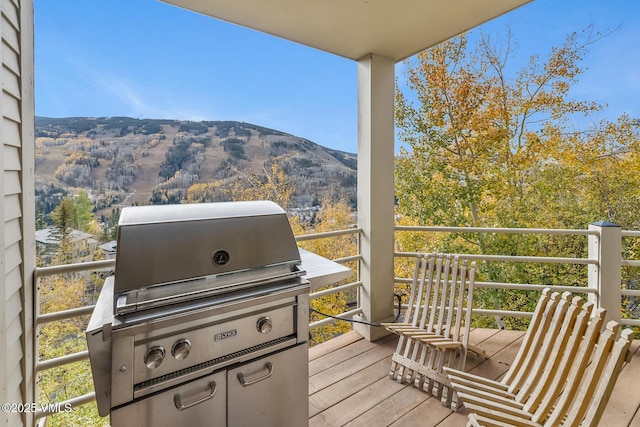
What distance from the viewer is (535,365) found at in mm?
1432

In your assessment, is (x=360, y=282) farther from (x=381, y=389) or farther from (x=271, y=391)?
(x=271, y=391)

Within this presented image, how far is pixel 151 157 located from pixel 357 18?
72.4 inches

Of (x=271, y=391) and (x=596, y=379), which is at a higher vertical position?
(x=596, y=379)

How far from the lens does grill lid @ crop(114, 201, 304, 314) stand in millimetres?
1085

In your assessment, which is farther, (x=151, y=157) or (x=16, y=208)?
(x=151, y=157)

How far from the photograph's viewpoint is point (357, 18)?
2.02m

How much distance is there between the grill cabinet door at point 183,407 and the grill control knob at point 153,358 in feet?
0.41

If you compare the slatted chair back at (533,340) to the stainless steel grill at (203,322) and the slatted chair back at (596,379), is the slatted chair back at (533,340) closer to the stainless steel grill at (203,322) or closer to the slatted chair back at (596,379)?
the slatted chair back at (596,379)

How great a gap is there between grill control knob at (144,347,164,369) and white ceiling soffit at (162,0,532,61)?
1.87 m

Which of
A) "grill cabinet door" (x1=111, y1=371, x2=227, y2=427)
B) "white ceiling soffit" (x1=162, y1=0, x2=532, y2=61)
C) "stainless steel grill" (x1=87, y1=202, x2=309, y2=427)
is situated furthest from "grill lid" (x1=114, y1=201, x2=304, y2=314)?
"white ceiling soffit" (x1=162, y1=0, x2=532, y2=61)

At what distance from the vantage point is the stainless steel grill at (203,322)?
1.04m

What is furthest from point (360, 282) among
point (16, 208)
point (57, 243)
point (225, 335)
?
point (16, 208)

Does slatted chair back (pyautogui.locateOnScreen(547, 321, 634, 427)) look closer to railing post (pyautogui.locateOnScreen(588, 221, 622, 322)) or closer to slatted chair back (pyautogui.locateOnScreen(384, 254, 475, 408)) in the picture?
slatted chair back (pyautogui.locateOnScreen(384, 254, 475, 408))

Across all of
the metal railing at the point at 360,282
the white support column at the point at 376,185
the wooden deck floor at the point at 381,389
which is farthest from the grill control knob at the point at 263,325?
the white support column at the point at 376,185
